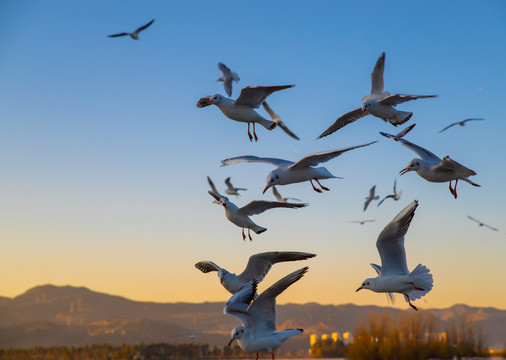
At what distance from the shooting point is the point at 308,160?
11.2m

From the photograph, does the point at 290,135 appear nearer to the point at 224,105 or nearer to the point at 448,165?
the point at 224,105

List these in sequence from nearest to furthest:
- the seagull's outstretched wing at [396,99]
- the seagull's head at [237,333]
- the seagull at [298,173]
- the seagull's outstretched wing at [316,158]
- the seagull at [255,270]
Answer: the seagull's head at [237,333] < the seagull's outstretched wing at [316,158] < the seagull at [298,173] < the seagull at [255,270] < the seagull's outstretched wing at [396,99]

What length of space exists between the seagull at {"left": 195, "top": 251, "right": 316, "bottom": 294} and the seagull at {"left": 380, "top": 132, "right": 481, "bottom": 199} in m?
2.51

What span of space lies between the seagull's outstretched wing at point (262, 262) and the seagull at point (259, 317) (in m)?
1.37

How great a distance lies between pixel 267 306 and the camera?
10.4 metres

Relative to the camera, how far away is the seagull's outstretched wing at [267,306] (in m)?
10.2

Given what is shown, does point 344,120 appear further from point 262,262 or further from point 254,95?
point 262,262

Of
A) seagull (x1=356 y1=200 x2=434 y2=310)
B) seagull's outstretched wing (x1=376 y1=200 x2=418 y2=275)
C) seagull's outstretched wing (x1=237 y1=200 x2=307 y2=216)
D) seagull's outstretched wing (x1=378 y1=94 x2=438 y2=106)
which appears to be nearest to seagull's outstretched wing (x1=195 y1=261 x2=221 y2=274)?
seagull's outstretched wing (x1=237 y1=200 x2=307 y2=216)

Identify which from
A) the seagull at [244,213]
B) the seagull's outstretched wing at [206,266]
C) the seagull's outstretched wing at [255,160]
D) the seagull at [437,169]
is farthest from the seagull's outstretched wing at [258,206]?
the seagull at [437,169]

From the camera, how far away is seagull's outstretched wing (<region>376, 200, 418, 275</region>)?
1073cm

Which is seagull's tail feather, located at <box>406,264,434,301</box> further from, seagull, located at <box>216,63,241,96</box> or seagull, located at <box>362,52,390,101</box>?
seagull, located at <box>216,63,241,96</box>

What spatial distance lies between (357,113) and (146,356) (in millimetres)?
72794

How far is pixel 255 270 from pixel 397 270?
2.53 meters

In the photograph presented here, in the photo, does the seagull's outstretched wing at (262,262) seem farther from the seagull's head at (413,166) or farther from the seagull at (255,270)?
the seagull's head at (413,166)
